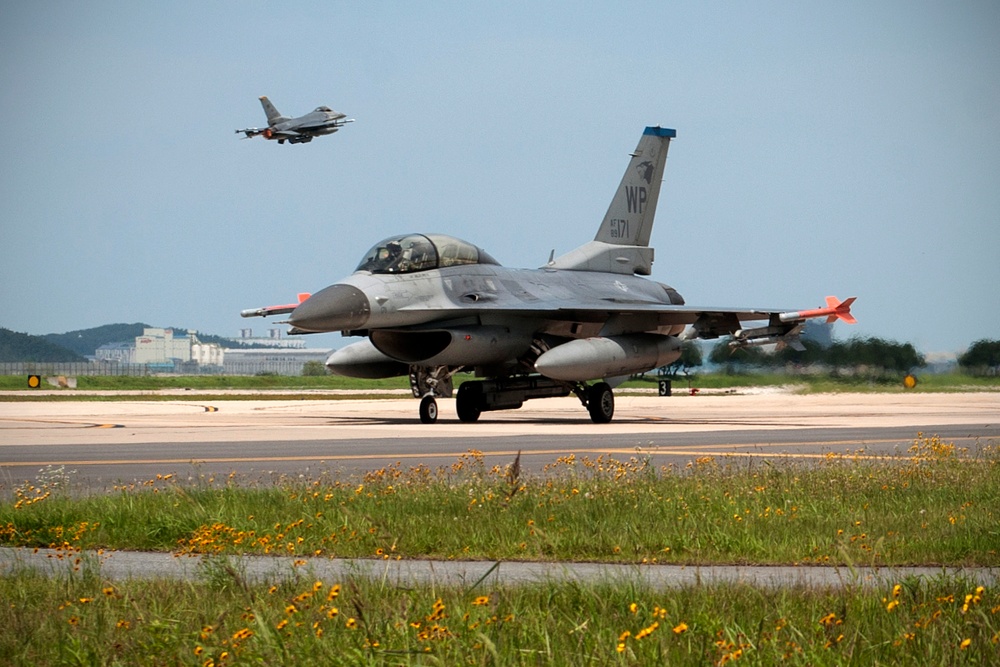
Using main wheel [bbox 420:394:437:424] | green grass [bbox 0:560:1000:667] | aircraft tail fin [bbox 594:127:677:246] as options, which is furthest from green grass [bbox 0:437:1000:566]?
aircraft tail fin [bbox 594:127:677:246]

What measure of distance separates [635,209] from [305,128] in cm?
3214

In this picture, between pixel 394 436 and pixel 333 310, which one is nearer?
pixel 394 436

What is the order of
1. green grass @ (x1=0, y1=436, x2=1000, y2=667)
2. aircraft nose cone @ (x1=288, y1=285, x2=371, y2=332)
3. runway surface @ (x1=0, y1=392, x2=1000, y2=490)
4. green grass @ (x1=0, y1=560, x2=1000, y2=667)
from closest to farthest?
green grass @ (x1=0, y1=560, x2=1000, y2=667) < green grass @ (x1=0, y1=436, x2=1000, y2=667) < runway surface @ (x1=0, y1=392, x2=1000, y2=490) < aircraft nose cone @ (x1=288, y1=285, x2=371, y2=332)

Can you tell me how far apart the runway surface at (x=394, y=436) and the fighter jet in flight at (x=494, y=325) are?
101 centimetres

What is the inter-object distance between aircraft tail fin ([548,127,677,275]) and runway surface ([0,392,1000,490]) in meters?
4.04

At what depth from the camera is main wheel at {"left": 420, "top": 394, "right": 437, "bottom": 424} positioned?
27.4 metres

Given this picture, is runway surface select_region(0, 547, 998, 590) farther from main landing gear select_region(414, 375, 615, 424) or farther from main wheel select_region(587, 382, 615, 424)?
main wheel select_region(587, 382, 615, 424)

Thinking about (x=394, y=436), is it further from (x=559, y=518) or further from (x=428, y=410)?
(x=559, y=518)

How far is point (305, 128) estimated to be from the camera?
61.8 metres

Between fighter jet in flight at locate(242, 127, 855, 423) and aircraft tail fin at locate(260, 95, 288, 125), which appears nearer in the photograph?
fighter jet in flight at locate(242, 127, 855, 423)

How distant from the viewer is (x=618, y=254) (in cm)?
3262

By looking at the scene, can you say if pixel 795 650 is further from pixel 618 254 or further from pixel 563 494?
pixel 618 254

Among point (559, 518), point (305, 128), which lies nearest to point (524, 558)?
point (559, 518)

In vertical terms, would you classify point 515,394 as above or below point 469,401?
above
